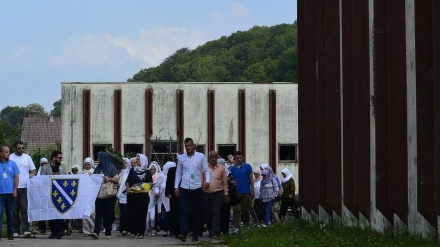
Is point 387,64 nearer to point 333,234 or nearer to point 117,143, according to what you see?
point 333,234

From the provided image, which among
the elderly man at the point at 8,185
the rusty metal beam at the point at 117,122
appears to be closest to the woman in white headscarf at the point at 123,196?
the elderly man at the point at 8,185

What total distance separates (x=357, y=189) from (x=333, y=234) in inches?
67.8

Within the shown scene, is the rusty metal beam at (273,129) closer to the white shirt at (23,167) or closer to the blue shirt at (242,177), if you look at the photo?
the blue shirt at (242,177)

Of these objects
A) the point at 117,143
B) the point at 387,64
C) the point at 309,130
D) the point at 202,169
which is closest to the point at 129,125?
the point at 117,143

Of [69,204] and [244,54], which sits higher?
[244,54]

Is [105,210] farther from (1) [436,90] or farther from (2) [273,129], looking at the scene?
(2) [273,129]

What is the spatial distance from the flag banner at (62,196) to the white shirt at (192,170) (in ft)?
6.52

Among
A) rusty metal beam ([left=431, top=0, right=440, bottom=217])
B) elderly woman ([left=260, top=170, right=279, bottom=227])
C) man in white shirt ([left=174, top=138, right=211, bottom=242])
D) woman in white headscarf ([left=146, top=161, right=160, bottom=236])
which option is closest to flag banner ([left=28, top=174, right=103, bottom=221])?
man in white shirt ([left=174, top=138, right=211, bottom=242])

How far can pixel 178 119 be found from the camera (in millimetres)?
63406

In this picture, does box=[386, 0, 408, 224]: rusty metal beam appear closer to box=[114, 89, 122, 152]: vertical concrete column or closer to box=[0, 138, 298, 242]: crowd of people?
box=[0, 138, 298, 242]: crowd of people

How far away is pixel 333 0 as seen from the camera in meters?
26.0

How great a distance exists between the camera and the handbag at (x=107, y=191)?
82.0 feet

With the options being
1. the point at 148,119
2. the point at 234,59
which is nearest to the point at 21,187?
the point at 148,119

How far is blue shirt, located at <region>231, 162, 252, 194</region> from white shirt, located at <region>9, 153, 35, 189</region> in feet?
17.0
